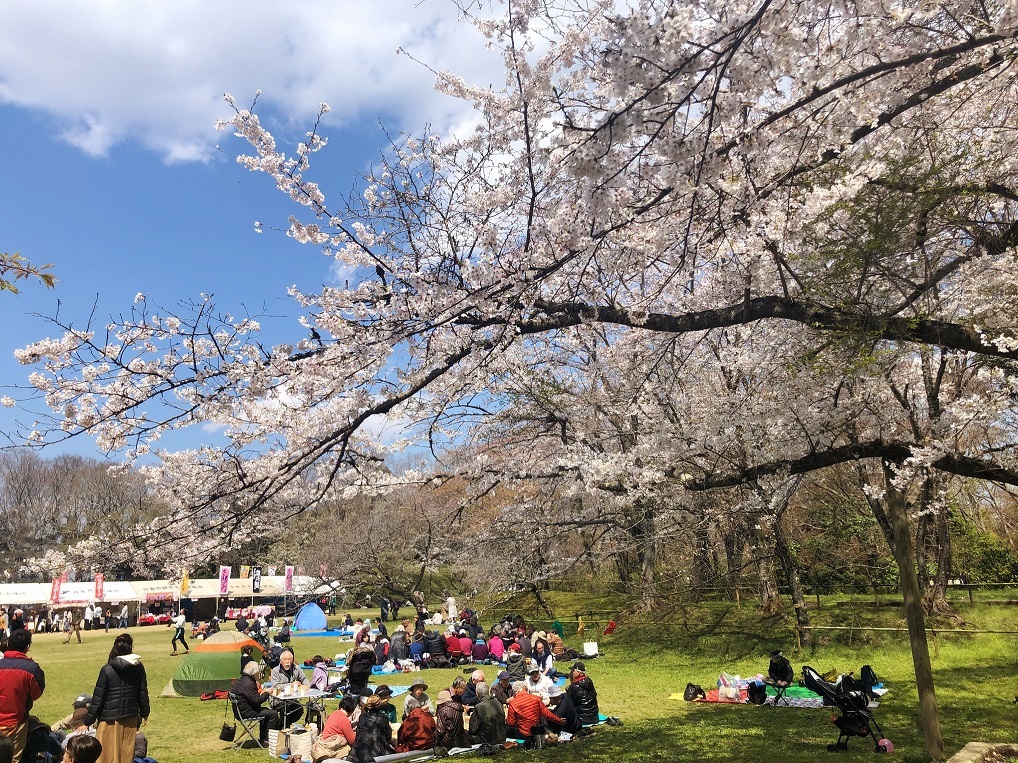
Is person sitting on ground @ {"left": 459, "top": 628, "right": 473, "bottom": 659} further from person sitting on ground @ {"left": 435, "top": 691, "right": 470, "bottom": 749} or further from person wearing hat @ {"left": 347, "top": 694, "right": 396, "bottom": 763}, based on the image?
person wearing hat @ {"left": 347, "top": 694, "right": 396, "bottom": 763}

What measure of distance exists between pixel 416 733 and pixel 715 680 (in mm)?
6421

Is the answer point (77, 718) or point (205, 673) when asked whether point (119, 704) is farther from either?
point (205, 673)

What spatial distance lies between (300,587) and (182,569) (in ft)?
83.5

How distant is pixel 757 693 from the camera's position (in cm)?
1000

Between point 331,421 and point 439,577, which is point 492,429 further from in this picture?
point 439,577

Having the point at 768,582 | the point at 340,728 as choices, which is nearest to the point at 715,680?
the point at 768,582

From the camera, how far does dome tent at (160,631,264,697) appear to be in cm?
1175

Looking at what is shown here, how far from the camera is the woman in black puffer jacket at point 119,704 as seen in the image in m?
5.75

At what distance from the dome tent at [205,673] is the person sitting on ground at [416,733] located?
5056 mm

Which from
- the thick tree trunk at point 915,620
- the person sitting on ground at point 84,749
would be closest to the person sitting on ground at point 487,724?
the thick tree trunk at point 915,620

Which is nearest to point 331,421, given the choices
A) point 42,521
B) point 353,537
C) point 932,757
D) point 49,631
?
point 932,757

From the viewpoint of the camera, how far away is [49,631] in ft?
86.1

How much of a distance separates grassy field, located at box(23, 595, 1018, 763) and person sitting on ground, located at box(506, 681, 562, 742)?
32cm

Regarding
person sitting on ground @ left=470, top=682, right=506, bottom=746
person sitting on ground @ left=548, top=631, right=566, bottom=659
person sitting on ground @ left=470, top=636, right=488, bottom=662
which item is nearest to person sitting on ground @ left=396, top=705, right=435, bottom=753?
person sitting on ground @ left=470, top=682, right=506, bottom=746
